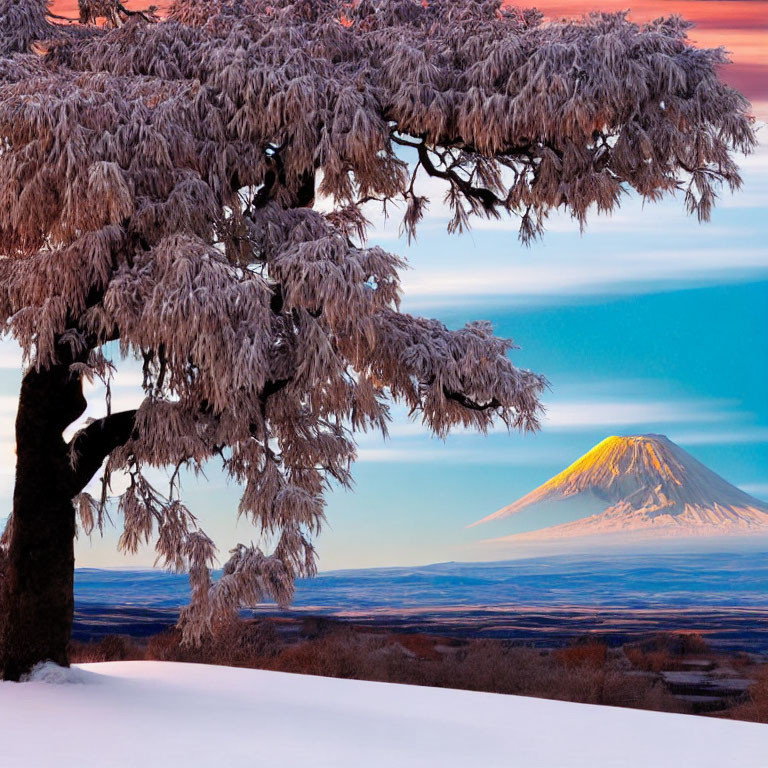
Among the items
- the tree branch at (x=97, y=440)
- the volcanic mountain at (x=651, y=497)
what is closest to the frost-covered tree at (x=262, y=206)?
the tree branch at (x=97, y=440)

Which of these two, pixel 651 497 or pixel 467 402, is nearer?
pixel 467 402

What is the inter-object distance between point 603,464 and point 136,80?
15681 millimetres

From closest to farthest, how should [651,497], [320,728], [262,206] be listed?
[320,728] < [262,206] < [651,497]

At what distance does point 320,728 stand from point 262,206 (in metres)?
3.11

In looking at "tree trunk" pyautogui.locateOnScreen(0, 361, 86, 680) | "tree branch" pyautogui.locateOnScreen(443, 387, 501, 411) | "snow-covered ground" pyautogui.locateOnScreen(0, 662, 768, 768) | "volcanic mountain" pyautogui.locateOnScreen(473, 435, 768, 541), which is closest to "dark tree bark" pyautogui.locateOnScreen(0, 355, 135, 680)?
"tree trunk" pyautogui.locateOnScreen(0, 361, 86, 680)

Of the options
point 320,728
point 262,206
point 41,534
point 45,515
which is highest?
point 262,206

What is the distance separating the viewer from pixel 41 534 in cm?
726

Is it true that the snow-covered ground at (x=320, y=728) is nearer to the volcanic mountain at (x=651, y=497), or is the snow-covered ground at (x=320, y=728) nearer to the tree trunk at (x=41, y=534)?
the tree trunk at (x=41, y=534)

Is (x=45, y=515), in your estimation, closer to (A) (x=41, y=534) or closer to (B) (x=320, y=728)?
(A) (x=41, y=534)

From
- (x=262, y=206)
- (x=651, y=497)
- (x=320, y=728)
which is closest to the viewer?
(x=320, y=728)

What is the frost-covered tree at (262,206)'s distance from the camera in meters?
6.18

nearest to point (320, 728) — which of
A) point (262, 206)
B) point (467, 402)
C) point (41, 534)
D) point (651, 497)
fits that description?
point (467, 402)

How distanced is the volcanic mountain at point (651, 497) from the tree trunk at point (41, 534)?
41.0 ft

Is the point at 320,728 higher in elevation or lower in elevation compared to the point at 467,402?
lower
